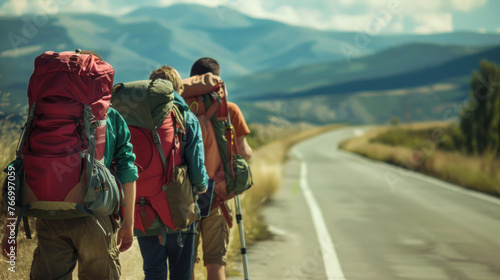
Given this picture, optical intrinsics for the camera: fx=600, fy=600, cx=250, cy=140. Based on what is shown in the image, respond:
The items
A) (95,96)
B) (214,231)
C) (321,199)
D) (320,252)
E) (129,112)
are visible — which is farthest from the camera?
(321,199)

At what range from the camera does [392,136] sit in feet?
190

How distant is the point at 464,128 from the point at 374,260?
20069 millimetres

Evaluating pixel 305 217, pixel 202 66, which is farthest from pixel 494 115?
pixel 202 66

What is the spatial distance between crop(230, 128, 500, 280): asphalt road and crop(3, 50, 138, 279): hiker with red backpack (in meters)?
3.85

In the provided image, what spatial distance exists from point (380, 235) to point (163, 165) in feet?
21.1

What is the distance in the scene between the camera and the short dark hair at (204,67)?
4.62 m

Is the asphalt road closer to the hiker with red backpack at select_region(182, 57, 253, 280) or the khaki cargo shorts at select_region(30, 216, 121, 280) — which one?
the hiker with red backpack at select_region(182, 57, 253, 280)

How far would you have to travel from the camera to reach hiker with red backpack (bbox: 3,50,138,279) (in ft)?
9.15

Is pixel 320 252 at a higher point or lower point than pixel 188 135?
lower

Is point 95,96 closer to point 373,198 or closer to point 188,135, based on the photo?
point 188,135

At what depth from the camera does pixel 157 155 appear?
3734mm

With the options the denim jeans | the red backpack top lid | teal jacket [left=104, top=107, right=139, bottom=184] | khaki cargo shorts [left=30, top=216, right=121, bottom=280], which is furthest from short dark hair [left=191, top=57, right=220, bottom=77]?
khaki cargo shorts [left=30, top=216, right=121, bottom=280]

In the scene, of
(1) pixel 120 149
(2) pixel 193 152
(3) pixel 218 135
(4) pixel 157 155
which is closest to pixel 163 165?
(4) pixel 157 155

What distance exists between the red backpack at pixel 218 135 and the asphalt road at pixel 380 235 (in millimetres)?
2256
